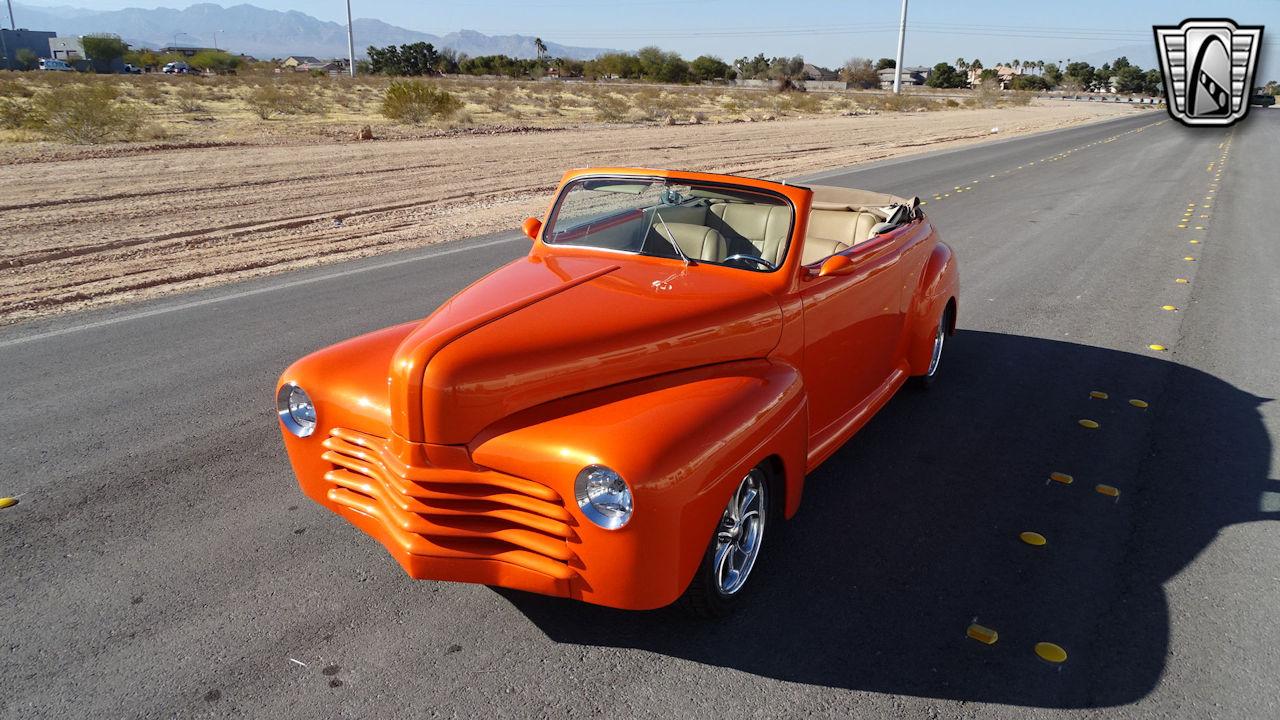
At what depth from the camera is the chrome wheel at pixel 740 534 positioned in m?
3.21

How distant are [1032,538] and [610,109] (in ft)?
128

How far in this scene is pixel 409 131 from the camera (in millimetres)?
27250

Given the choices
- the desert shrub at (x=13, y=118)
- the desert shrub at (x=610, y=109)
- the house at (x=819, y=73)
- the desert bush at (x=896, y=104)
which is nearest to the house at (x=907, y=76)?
the house at (x=819, y=73)

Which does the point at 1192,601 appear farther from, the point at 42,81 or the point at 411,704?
the point at 42,81

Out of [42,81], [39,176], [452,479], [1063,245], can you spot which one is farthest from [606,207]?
[42,81]

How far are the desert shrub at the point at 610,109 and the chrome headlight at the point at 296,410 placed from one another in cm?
3474

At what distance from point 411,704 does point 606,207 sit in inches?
104

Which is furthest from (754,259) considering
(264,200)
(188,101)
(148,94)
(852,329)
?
(148,94)

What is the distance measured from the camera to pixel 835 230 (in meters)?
5.41

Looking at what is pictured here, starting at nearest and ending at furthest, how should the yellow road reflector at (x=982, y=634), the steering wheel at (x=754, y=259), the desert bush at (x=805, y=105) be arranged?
the yellow road reflector at (x=982, y=634) < the steering wheel at (x=754, y=259) < the desert bush at (x=805, y=105)

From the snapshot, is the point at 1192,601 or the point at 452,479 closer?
the point at 452,479

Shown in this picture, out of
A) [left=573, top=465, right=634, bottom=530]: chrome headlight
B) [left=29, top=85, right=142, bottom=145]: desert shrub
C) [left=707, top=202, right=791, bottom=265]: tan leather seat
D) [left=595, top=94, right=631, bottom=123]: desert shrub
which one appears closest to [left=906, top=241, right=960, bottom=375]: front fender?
[left=707, top=202, right=791, bottom=265]: tan leather seat

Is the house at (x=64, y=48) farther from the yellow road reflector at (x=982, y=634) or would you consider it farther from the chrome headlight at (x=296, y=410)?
the yellow road reflector at (x=982, y=634)

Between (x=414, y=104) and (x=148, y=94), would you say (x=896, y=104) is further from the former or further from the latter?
(x=148, y=94)
